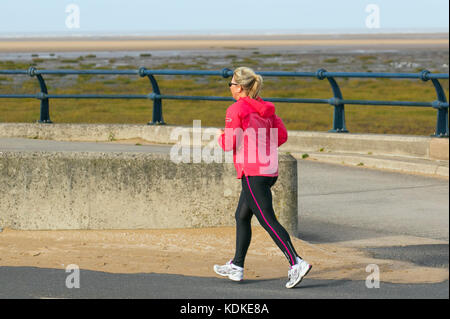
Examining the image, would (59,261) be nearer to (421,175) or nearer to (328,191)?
(328,191)

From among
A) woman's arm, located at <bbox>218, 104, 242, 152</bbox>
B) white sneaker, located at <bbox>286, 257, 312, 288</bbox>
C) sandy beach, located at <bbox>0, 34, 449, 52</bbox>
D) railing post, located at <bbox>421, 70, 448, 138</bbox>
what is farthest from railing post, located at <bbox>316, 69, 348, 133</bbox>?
sandy beach, located at <bbox>0, 34, 449, 52</bbox>

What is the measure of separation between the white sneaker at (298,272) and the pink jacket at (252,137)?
639 mm

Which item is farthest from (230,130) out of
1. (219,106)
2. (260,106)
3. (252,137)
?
(219,106)

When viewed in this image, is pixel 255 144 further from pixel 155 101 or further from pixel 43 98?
pixel 43 98

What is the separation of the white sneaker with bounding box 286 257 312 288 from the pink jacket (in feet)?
2.10

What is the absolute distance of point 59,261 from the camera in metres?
7.21

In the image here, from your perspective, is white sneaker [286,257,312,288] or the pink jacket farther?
white sneaker [286,257,312,288]

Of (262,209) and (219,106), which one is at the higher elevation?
(262,209)

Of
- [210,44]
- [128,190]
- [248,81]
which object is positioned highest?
[248,81]

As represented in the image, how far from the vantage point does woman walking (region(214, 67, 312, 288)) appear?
6.04 m

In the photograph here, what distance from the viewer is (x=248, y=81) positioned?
612 centimetres

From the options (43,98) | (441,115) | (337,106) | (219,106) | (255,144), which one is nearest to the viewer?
(255,144)

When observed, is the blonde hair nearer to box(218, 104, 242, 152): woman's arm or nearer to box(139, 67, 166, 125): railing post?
box(218, 104, 242, 152): woman's arm

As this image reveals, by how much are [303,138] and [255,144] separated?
25.7 ft
